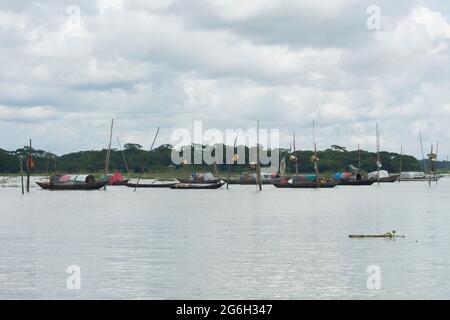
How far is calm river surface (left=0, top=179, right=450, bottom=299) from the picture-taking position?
37844 mm

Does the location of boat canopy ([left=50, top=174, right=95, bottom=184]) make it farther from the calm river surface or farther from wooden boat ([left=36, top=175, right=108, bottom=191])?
the calm river surface

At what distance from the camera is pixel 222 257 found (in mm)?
49281

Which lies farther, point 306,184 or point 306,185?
point 306,184

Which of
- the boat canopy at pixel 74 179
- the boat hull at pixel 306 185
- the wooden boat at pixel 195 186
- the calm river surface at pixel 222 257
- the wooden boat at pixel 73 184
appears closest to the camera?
the calm river surface at pixel 222 257

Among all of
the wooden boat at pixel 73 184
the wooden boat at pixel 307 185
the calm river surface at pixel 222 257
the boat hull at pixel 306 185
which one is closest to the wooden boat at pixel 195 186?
the wooden boat at pixel 307 185

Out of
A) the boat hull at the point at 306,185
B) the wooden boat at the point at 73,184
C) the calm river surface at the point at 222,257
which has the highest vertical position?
the wooden boat at the point at 73,184

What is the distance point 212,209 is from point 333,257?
55.2 metres

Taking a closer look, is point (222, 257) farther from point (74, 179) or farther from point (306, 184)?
point (306, 184)

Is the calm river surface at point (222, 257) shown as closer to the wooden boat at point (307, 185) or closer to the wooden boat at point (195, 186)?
the wooden boat at point (195, 186)

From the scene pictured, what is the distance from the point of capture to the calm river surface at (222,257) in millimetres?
37844

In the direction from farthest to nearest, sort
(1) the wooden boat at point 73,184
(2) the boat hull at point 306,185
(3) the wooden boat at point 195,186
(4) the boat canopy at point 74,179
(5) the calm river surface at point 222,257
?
(2) the boat hull at point 306,185 → (3) the wooden boat at point 195,186 → (4) the boat canopy at point 74,179 → (1) the wooden boat at point 73,184 → (5) the calm river surface at point 222,257

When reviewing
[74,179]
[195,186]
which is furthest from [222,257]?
[195,186]
